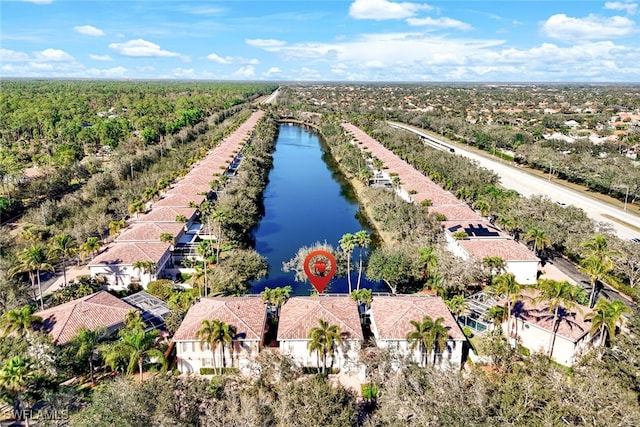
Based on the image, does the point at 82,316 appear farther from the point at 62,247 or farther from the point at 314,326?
the point at 314,326

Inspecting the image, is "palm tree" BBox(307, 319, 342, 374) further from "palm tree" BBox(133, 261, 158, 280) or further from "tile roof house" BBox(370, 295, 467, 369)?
"palm tree" BBox(133, 261, 158, 280)

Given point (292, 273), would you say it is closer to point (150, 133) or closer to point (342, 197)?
point (342, 197)

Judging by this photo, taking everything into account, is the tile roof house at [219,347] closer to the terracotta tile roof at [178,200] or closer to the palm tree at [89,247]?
the palm tree at [89,247]

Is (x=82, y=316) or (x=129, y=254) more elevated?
(x=129, y=254)

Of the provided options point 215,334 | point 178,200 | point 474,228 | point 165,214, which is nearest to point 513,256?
point 474,228

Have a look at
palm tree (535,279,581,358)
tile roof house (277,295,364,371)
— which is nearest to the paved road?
palm tree (535,279,581,358)
